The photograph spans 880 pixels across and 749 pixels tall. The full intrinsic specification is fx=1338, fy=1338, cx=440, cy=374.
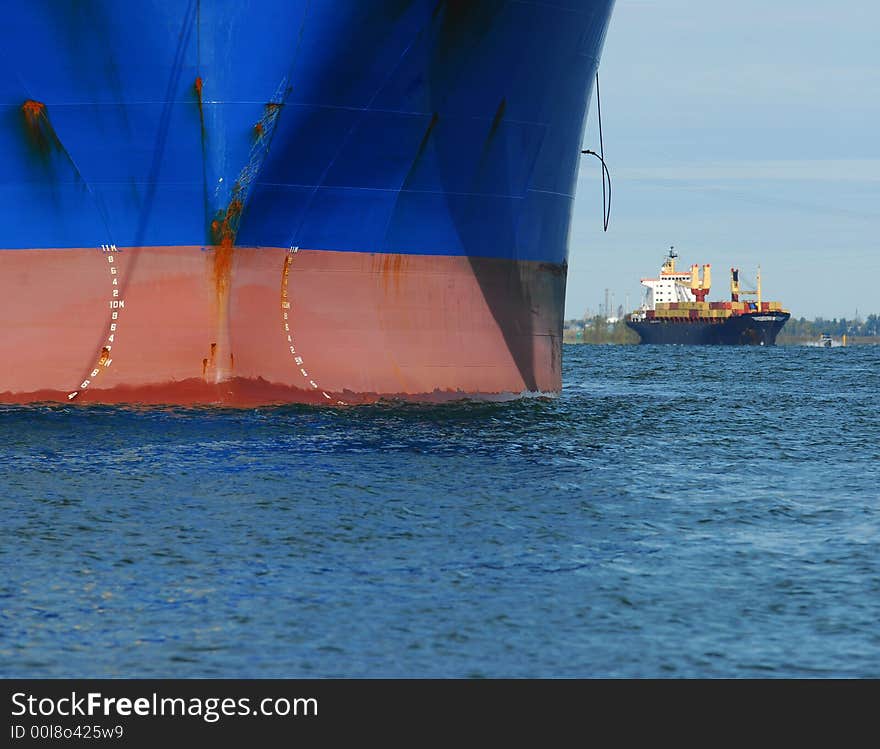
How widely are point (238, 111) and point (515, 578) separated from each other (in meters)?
9.79

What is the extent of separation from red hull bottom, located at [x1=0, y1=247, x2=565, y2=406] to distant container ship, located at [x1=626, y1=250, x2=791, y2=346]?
10563 cm

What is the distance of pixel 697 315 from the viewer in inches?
4931

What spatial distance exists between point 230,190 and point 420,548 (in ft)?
27.6

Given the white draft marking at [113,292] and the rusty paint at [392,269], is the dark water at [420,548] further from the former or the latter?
the rusty paint at [392,269]

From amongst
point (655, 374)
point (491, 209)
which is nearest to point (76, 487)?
point (491, 209)

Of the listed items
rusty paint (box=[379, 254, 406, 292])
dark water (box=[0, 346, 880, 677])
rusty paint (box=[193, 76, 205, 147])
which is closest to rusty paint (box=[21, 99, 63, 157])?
rusty paint (box=[193, 76, 205, 147])

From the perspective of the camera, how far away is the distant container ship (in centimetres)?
12162

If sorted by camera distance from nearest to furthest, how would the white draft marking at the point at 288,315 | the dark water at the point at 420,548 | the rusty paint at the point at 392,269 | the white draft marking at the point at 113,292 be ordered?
the dark water at the point at 420,548 < the white draft marking at the point at 113,292 < the white draft marking at the point at 288,315 < the rusty paint at the point at 392,269

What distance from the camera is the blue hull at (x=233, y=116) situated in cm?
1708

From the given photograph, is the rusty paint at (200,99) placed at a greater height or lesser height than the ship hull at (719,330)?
greater

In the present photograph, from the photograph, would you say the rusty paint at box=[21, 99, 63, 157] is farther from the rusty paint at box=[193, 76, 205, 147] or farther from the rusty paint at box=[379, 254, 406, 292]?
the rusty paint at box=[379, 254, 406, 292]

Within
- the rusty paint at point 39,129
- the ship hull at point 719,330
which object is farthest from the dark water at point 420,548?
the ship hull at point 719,330

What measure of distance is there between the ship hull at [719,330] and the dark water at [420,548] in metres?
105

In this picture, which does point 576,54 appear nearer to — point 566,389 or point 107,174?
point 107,174
